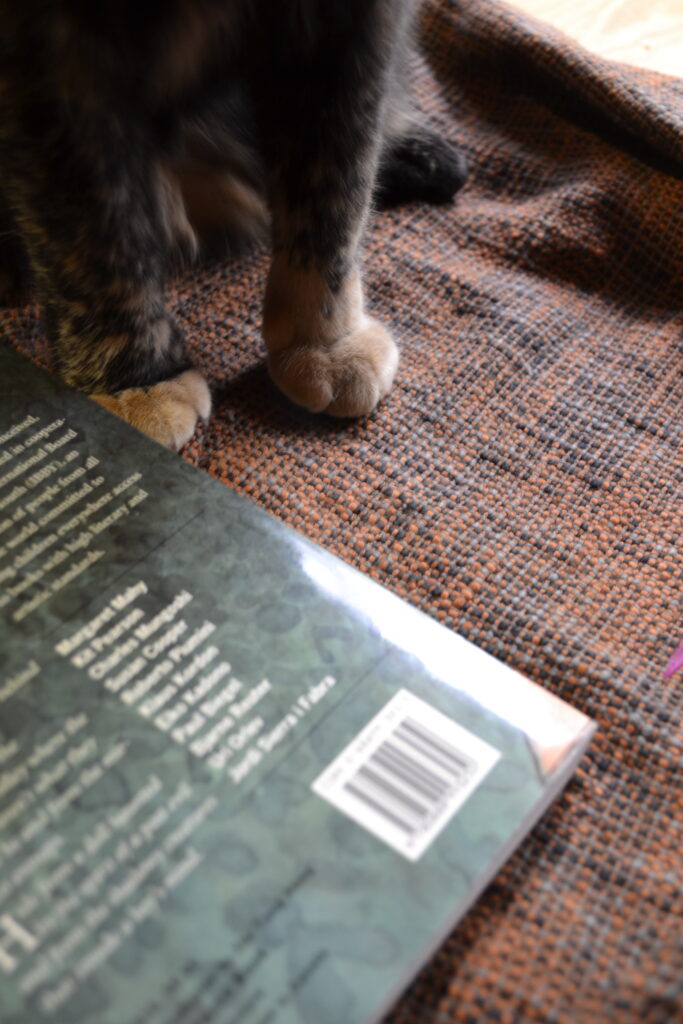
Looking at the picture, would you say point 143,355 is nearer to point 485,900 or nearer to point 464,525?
point 464,525

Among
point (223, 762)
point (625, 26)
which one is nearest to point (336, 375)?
point (223, 762)

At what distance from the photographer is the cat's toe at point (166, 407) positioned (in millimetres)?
675

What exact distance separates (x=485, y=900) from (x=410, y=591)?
0.21 meters

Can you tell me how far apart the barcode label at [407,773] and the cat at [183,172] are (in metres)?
0.30

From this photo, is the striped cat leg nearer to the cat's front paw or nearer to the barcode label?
the cat's front paw

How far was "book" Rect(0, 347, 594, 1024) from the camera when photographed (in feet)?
1.33

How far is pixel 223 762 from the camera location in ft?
1.53

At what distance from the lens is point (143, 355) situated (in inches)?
27.5

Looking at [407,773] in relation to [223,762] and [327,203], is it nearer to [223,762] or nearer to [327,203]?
[223,762]

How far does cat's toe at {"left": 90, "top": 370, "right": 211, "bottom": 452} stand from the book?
0.08 meters

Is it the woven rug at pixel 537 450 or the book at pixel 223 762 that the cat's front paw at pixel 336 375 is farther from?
the book at pixel 223 762

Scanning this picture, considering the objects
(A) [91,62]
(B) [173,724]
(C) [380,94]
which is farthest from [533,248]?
(B) [173,724]

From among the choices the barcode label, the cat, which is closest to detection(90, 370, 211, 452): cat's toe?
the cat

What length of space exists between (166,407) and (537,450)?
0.98 feet
